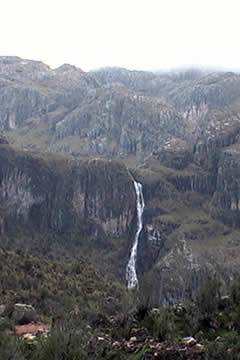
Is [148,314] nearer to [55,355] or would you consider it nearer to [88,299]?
[55,355]

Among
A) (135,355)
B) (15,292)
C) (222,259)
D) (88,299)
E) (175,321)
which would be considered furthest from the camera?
(222,259)

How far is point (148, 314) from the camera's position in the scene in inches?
1064

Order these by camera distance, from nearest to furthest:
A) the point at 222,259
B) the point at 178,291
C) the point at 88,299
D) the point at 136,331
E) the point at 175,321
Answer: the point at 136,331, the point at 175,321, the point at 88,299, the point at 178,291, the point at 222,259

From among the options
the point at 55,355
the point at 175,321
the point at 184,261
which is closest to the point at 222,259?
the point at 184,261

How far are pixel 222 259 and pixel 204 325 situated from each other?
549 feet

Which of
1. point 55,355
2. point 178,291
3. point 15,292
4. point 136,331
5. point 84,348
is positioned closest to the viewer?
point 55,355

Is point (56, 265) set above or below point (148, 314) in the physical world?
below

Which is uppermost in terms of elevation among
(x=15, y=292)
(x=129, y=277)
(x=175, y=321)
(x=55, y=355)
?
(x=55, y=355)

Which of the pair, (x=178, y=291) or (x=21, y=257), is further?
(x=178, y=291)

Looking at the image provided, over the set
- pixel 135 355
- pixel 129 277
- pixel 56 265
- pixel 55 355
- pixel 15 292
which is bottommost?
pixel 129 277

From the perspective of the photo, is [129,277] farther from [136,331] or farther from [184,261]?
[136,331]

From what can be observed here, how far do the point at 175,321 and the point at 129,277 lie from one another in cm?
16605

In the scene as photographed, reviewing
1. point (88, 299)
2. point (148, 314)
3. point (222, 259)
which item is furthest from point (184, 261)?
point (148, 314)

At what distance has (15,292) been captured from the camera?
190 feet
